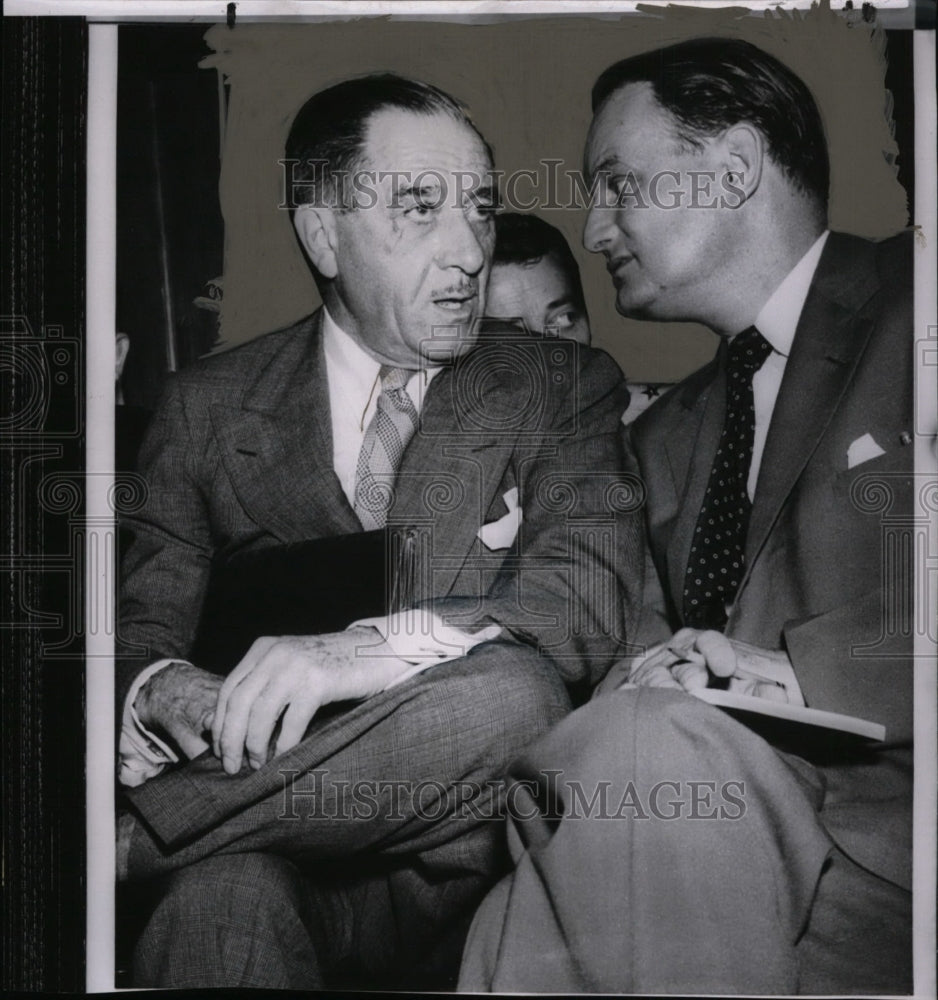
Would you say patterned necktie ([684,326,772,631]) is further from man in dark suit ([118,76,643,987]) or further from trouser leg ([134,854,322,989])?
trouser leg ([134,854,322,989])

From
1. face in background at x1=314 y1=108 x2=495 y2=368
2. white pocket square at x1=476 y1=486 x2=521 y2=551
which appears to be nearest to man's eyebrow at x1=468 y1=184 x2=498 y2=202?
face in background at x1=314 y1=108 x2=495 y2=368

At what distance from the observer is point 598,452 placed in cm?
237

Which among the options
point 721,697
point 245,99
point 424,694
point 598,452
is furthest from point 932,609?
point 245,99

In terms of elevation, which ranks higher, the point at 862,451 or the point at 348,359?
the point at 348,359

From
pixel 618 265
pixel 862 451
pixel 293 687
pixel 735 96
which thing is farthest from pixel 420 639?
pixel 735 96

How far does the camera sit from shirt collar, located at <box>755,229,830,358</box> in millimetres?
2367

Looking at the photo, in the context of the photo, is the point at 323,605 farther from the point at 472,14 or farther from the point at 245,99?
the point at 472,14

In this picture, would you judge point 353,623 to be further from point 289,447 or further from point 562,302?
point 562,302

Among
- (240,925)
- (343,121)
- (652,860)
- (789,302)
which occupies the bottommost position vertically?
(240,925)

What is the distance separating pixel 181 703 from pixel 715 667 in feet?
3.49

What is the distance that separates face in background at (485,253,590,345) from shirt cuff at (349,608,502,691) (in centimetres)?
63

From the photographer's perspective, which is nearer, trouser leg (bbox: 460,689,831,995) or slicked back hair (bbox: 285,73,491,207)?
trouser leg (bbox: 460,689,831,995)

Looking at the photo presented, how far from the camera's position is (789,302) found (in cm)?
237

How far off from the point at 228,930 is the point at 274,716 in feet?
1.40
